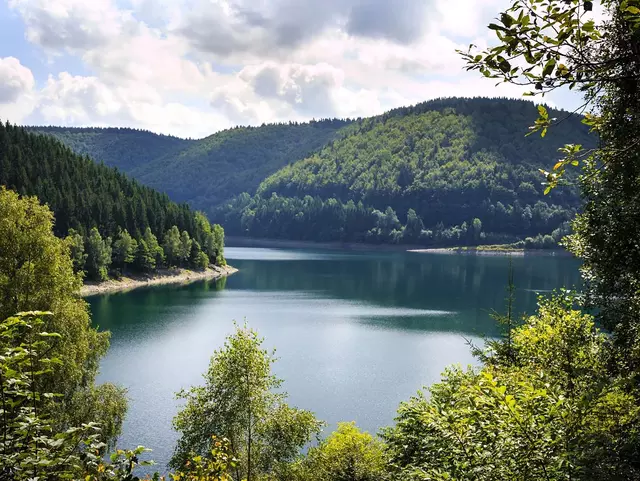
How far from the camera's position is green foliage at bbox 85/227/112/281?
94.1m

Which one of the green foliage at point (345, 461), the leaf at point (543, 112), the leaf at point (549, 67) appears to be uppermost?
the leaf at point (549, 67)

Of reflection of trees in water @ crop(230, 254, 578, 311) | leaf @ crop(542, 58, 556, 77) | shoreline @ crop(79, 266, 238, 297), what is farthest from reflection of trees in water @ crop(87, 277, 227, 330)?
leaf @ crop(542, 58, 556, 77)

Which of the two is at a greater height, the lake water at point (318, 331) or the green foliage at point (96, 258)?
the green foliage at point (96, 258)

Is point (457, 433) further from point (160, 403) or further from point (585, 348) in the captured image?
point (160, 403)

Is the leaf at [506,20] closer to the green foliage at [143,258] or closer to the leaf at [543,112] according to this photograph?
the leaf at [543,112]

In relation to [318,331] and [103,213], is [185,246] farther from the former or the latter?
→ [318,331]

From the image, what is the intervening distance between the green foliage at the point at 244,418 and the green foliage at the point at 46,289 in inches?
174

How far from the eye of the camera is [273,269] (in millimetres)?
145125

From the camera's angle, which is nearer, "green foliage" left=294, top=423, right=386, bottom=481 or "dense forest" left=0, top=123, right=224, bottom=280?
"green foliage" left=294, top=423, right=386, bottom=481

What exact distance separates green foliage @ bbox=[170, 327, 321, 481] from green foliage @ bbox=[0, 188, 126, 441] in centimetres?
442

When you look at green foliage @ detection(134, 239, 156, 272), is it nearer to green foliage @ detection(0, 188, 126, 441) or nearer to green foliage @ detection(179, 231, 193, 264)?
green foliage @ detection(179, 231, 193, 264)

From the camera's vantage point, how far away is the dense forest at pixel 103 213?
10238cm

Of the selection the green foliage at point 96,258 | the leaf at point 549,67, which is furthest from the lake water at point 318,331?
the leaf at point 549,67

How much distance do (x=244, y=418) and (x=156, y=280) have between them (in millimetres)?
88729
